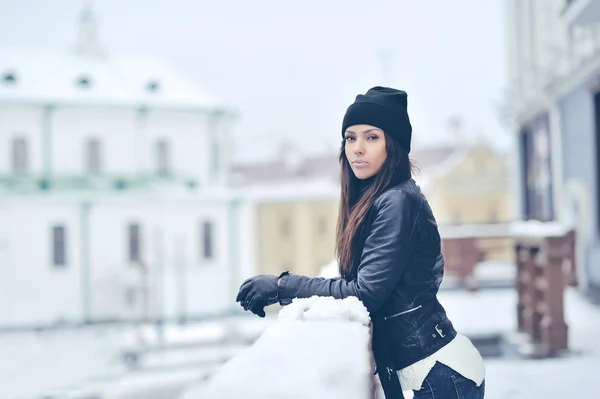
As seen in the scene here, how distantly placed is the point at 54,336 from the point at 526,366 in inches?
1015

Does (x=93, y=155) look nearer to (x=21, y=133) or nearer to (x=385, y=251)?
(x=21, y=133)

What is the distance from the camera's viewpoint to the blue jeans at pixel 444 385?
163 centimetres

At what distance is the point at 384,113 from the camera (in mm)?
1638

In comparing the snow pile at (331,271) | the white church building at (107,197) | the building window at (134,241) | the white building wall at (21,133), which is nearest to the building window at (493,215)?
the white church building at (107,197)

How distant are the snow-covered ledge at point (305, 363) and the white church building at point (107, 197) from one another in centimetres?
2910

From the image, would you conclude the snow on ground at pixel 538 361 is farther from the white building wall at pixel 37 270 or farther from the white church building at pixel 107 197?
the white building wall at pixel 37 270

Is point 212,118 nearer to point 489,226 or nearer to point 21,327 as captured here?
point 21,327

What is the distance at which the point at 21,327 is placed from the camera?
29.0 meters

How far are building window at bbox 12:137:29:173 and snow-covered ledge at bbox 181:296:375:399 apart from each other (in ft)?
104

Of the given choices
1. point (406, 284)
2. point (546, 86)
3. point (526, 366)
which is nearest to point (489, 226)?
point (546, 86)

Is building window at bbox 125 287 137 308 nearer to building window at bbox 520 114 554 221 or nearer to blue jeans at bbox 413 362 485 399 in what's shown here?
building window at bbox 520 114 554 221

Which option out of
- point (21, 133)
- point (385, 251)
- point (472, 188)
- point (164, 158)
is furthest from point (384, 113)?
point (164, 158)

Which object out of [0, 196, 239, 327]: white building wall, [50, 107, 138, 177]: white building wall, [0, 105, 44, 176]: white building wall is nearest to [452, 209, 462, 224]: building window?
[0, 196, 239, 327]: white building wall

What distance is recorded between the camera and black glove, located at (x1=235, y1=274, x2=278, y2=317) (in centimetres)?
163
